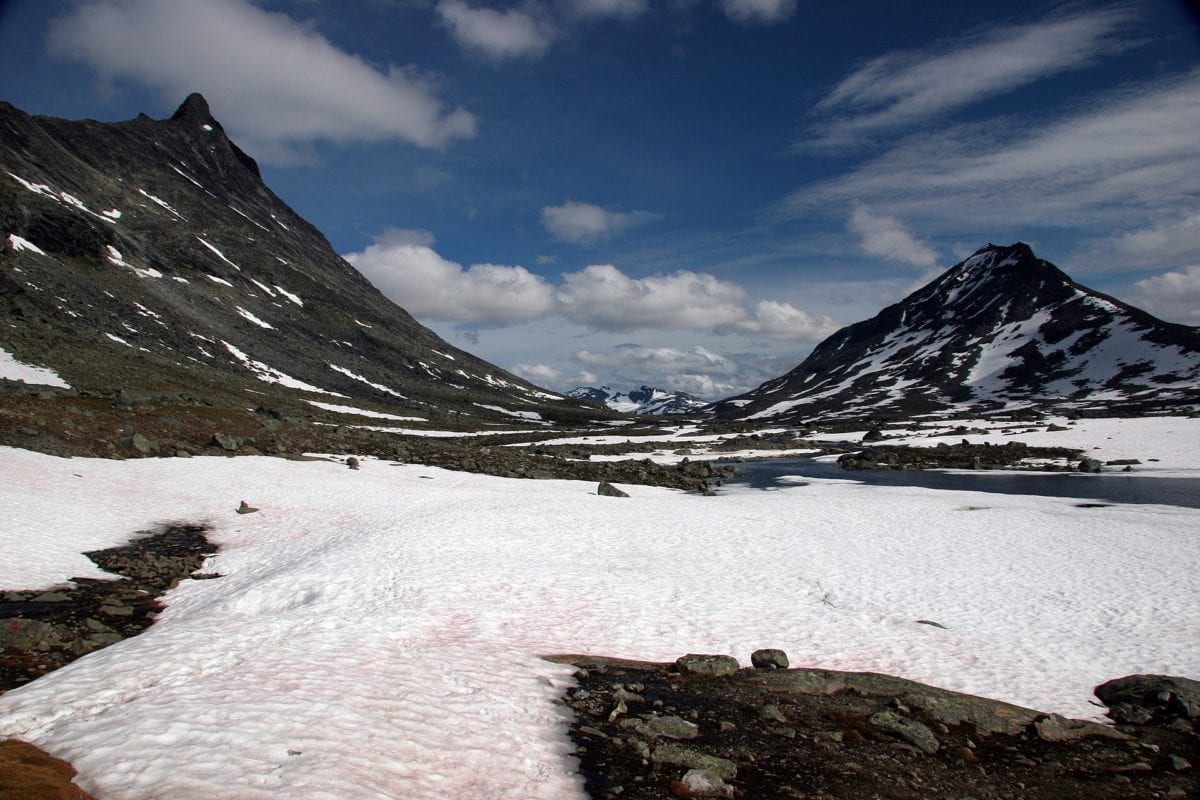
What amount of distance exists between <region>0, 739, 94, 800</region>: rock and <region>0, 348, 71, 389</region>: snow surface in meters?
52.1

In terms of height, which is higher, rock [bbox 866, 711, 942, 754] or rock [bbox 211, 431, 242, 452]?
rock [bbox 211, 431, 242, 452]

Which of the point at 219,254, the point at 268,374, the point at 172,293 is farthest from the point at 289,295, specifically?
the point at 268,374

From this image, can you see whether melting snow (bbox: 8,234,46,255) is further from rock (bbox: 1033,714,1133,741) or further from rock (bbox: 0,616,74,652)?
rock (bbox: 1033,714,1133,741)

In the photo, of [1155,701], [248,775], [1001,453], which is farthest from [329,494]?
[1001,453]

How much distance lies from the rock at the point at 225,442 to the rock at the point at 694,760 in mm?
36141

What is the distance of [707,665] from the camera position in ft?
40.9

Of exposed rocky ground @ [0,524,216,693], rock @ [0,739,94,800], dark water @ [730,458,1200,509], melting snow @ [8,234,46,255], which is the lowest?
exposed rocky ground @ [0,524,216,693]

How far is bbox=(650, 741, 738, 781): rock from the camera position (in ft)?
27.5

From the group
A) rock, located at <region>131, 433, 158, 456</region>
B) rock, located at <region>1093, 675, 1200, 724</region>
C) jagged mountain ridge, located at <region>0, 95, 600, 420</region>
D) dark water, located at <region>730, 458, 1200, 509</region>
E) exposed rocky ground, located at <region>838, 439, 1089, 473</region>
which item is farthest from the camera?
jagged mountain ridge, located at <region>0, 95, 600, 420</region>

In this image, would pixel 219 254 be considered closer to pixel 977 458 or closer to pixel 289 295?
pixel 289 295

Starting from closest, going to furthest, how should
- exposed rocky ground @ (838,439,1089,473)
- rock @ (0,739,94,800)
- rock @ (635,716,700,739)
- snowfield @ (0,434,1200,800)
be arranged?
rock @ (0,739,94,800)
snowfield @ (0,434,1200,800)
rock @ (635,716,700,739)
exposed rocky ground @ (838,439,1089,473)

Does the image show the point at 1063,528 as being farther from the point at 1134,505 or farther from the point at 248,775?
the point at 248,775

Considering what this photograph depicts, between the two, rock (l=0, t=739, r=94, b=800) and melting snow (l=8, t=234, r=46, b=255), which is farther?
melting snow (l=8, t=234, r=46, b=255)

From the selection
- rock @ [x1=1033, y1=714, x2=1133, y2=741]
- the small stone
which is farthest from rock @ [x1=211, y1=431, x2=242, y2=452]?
the small stone
